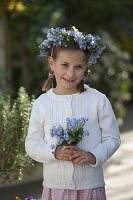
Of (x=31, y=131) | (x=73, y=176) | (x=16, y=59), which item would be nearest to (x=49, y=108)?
(x=31, y=131)

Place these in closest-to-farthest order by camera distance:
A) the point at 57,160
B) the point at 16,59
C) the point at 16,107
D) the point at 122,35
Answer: the point at 57,160 < the point at 16,107 < the point at 16,59 < the point at 122,35

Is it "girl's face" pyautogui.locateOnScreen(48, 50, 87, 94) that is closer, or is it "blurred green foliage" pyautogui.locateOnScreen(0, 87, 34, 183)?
"girl's face" pyautogui.locateOnScreen(48, 50, 87, 94)

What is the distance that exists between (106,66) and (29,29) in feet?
5.37

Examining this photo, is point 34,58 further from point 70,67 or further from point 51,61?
point 70,67

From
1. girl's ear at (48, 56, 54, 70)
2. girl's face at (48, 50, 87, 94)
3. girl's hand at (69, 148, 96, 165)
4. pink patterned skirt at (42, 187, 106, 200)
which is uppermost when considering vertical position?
girl's ear at (48, 56, 54, 70)

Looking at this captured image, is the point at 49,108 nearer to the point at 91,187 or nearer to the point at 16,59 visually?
the point at 91,187

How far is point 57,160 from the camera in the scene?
381 centimetres

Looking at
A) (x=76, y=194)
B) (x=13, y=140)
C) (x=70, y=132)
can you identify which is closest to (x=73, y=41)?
(x=70, y=132)

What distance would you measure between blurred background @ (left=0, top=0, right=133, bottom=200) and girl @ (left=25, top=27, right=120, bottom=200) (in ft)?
3.98

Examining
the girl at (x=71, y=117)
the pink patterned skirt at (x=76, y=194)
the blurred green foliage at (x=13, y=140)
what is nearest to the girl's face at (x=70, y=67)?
the girl at (x=71, y=117)

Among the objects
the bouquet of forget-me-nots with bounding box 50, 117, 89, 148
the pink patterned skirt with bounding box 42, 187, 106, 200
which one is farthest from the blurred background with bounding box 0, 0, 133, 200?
the bouquet of forget-me-nots with bounding box 50, 117, 89, 148

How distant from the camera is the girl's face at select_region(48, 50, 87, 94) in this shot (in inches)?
151

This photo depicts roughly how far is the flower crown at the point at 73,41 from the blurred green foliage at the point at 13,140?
1.38m

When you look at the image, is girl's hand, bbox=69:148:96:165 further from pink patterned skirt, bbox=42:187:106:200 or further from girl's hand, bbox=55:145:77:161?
pink patterned skirt, bbox=42:187:106:200
